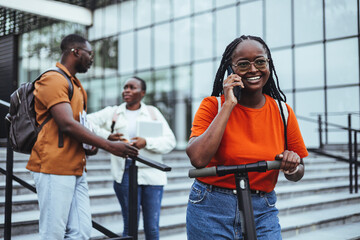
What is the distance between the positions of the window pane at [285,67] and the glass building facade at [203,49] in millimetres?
35

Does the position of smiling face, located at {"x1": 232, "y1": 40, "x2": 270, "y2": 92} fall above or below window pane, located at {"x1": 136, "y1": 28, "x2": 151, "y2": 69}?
below

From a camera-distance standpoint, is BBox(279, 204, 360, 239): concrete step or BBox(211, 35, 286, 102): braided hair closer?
BBox(211, 35, 286, 102): braided hair

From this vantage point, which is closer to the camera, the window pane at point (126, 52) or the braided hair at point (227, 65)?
the braided hair at point (227, 65)

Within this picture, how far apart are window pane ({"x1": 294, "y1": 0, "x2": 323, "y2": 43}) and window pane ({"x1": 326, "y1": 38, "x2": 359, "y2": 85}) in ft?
2.14

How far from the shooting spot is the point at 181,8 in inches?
729

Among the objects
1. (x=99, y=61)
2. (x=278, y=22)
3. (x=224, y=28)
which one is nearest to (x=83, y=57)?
(x=278, y=22)

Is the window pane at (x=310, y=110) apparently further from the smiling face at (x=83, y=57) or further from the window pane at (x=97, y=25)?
the smiling face at (x=83, y=57)

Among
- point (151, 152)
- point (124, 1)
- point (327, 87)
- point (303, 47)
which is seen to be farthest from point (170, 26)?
point (151, 152)

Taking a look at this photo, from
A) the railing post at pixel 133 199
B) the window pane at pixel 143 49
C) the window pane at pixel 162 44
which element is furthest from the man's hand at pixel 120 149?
the window pane at pixel 143 49

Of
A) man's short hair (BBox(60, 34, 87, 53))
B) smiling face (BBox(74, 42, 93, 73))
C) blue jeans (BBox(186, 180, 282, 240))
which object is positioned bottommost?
blue jeans (BBox(186, 180, 282, 240))

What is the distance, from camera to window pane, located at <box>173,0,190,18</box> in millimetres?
18328

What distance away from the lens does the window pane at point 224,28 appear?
1680cm

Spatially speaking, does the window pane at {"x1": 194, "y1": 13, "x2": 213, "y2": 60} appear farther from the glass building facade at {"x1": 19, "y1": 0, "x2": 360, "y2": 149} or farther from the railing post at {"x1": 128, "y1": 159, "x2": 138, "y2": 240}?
the railing post at {"x1": 128, "y1": 159, "x2": 138, "y2": 240}

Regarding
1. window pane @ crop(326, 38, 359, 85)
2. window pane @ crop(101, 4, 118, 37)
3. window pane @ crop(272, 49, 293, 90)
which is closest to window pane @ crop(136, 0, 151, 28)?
window pane @ crop(101, 4, 118, 37)
